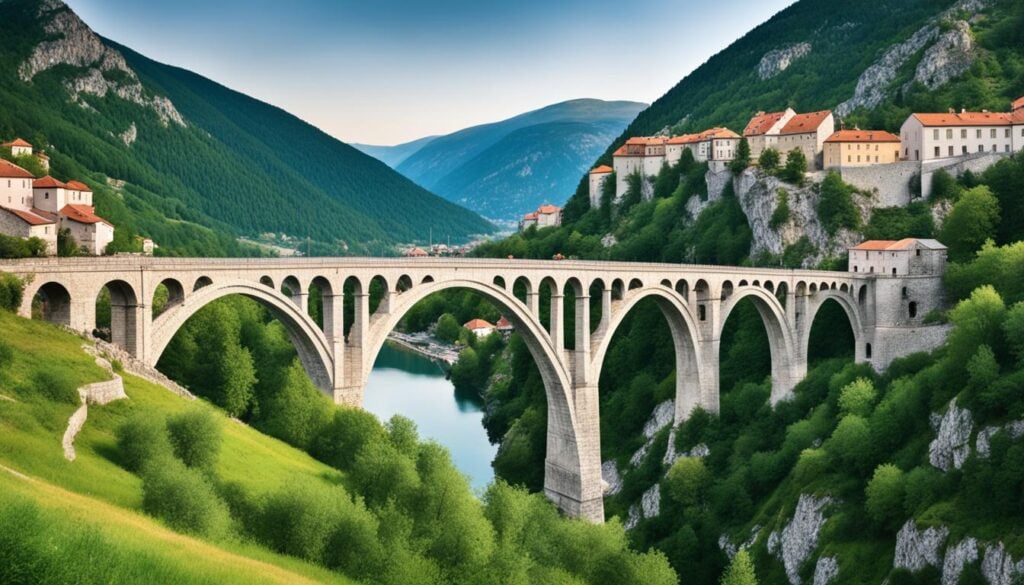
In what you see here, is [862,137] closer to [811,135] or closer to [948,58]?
[811,135]

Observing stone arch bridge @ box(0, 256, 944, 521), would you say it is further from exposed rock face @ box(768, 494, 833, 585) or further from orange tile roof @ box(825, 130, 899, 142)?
orange tile roof @ box(825, 130, 899, 142)

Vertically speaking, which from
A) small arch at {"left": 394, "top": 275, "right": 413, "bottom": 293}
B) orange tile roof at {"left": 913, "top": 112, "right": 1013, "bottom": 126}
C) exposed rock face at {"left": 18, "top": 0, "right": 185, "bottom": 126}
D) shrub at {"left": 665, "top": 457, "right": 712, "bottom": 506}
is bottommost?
shrub at {"left": 665, "top": 457, "right": 712, "bottom": 506}

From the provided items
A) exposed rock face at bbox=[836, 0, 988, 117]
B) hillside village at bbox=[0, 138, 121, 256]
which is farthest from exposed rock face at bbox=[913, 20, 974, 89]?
hillside village at bbox=[0, 138, 121, 256]

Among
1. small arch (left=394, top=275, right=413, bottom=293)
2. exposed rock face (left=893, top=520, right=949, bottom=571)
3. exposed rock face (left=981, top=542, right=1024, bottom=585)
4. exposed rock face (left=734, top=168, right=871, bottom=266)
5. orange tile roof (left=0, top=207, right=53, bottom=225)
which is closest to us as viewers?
exposed rock face (left=981, top=542, right=1024, bottom=585)

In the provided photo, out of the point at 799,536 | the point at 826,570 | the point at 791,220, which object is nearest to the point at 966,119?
the point at 791,220

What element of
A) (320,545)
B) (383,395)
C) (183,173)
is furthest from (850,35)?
(320,545)

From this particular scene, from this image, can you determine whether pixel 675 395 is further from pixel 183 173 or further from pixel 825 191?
pixel 183 173
